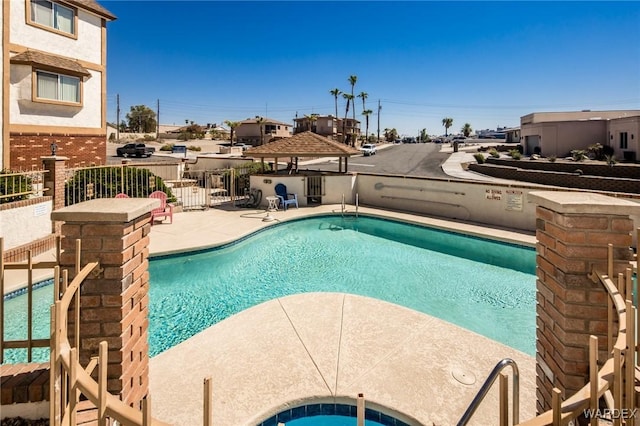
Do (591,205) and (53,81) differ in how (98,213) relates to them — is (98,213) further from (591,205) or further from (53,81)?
(53,81)

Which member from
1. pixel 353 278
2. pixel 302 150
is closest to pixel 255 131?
pixel 302 150

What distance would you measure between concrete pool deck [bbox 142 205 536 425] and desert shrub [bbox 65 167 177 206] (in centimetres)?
1017

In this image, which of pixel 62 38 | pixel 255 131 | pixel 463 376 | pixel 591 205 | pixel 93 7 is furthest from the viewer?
pixel 255 131

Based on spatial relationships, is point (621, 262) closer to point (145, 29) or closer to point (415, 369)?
point (415, 369)

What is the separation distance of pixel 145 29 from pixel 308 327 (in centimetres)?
3224

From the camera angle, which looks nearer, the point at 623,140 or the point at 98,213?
the point at 98,213

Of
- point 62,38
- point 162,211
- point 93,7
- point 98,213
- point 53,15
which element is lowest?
point 162,211

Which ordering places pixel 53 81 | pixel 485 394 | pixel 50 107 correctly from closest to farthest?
pixel 485 394
pixel 53 81
pixel 50 107

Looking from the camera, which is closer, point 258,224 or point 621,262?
point 621,262

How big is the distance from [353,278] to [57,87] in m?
17.6

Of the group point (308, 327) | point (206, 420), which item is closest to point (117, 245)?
point (206, 420)

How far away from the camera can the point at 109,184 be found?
45.3ft

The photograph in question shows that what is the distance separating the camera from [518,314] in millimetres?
7383

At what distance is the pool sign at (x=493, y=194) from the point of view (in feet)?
45.0
